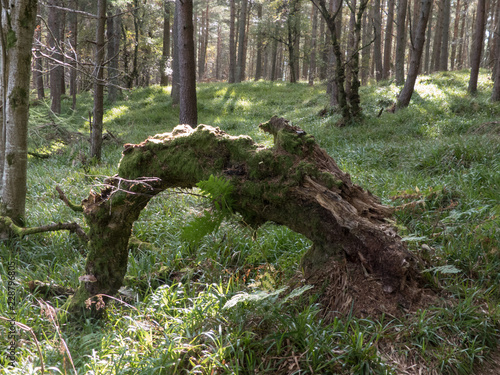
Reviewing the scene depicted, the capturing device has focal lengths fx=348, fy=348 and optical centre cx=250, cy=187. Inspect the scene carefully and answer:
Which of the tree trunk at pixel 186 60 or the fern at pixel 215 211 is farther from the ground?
the tree trunk at pixel 186 60

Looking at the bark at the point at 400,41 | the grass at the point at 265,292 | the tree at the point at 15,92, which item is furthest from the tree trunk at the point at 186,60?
the bark at the point at 400,41

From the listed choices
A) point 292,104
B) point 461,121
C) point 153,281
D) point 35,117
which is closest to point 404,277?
point 153,281

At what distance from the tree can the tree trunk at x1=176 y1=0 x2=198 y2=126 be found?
Answer: 13.8ft

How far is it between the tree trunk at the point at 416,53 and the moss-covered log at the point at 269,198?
9.50 metres

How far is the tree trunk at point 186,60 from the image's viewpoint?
316 inches

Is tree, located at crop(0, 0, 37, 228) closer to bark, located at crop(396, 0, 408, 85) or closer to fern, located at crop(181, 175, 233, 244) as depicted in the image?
fern, located at crop(181, 175, 233, 244)

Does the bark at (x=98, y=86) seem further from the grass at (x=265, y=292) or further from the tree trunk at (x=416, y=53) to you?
the tree trunk at (x=416, y=53)

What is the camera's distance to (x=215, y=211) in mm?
3018

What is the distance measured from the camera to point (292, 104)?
17469 millimetres

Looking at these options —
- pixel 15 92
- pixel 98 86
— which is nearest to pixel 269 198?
pixel 15 92

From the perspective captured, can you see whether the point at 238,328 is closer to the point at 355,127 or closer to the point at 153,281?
the point at 153,281

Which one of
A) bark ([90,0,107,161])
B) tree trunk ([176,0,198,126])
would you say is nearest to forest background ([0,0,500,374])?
bark ([90,0,107,161])

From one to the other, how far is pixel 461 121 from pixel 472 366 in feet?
25.2

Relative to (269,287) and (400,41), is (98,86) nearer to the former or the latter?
(269,287)
